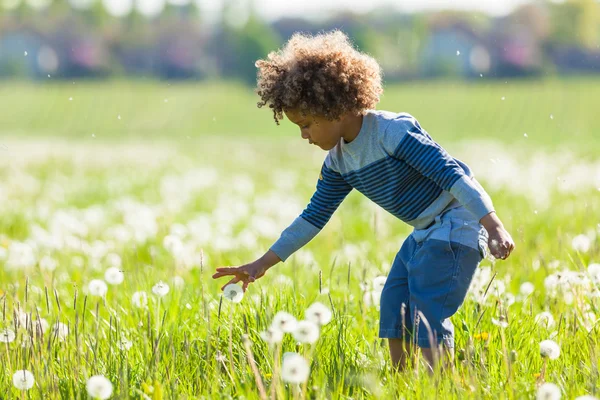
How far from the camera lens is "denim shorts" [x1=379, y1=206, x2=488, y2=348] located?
3.31 metres

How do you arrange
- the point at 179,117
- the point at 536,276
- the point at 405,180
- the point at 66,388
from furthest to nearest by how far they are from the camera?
the point at 179,117
the point at 536,276
the point at 405,180
the point at 66,388

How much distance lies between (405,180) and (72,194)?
7956 millimetres

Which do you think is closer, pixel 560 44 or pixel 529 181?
pixel 529 181

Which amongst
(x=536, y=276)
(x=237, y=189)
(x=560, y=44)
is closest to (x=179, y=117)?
(x=560, y=44)

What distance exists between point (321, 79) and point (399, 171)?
48 cm

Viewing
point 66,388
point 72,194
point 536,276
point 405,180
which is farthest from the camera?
point 72,194

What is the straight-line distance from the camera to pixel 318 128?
135 inches

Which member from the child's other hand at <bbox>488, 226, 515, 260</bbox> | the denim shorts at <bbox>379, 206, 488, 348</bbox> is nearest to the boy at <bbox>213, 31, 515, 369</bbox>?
the denim shorts at <bbox>379, 206, 488, 348</bbox>

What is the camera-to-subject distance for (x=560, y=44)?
31.3 m

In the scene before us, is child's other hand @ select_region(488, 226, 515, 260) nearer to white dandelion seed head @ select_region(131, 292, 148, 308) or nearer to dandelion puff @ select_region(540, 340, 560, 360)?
dandelion puff @ select_region(540, 340, 560, 360)

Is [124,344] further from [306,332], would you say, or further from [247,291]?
[306,332]

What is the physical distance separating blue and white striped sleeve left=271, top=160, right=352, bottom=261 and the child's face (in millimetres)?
264

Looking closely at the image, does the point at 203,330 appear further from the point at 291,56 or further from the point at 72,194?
the point at 72,194

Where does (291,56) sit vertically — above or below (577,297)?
above
